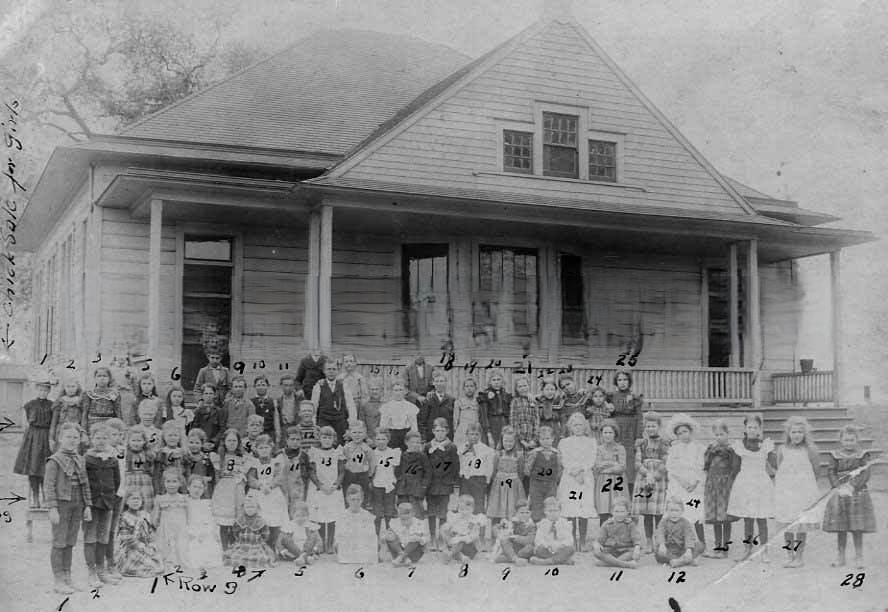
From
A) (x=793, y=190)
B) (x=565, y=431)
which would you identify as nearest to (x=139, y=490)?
(x=565, y=431)

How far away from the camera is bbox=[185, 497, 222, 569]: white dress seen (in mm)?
7609

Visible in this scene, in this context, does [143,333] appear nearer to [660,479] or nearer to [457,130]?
[457,130]

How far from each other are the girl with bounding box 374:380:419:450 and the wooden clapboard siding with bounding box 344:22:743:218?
397cm

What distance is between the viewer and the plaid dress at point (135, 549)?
7.34 meters

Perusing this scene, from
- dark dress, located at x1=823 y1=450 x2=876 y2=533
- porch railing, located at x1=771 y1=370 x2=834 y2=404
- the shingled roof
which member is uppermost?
the shingled roof

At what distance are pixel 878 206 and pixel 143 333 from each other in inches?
375

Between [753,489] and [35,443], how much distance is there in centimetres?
667

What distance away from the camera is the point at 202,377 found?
9.52 m

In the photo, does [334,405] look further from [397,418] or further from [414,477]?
[414,477]

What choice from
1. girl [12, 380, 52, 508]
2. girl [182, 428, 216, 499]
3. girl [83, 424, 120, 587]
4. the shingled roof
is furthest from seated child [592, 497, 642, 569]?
the shingled roof

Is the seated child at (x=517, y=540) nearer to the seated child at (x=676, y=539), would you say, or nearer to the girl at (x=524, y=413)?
the girl at (x=524, y=413)

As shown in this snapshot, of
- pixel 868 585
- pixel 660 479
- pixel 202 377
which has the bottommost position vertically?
pixel 868 585

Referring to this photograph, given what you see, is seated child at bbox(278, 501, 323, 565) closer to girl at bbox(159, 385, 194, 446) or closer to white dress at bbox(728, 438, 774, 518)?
girl at bbox(159, 385, 194, 446)

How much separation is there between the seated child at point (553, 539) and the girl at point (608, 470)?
483 mm
